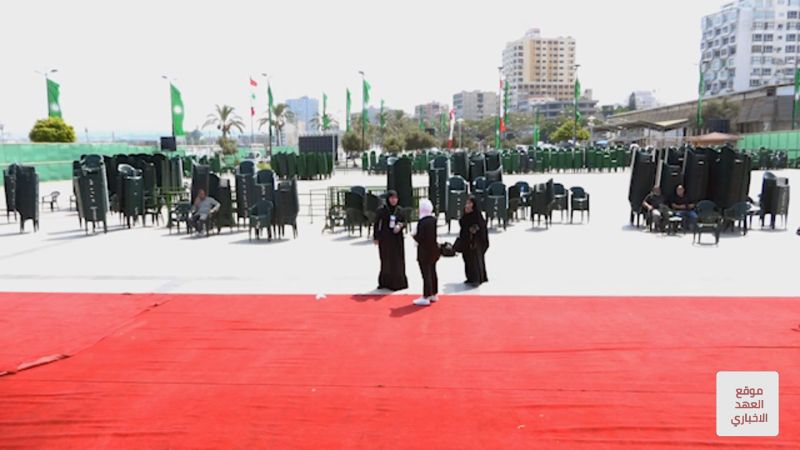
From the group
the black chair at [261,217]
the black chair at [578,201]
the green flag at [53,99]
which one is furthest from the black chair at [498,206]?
the green flag at [53,99]

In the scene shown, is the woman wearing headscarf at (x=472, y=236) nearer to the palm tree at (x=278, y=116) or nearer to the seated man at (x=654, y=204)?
the seated man at (x=654, y=204)

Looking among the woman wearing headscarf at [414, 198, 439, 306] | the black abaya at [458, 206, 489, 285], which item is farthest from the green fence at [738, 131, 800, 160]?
the woman wearing headscarf at [414, 198, 439, 306]

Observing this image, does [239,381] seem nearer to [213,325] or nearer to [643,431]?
[213,325]

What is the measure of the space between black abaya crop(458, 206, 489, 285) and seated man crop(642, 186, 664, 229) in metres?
8.02

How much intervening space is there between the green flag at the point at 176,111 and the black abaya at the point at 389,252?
94.6 feet

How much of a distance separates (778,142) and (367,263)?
58114 millimetres

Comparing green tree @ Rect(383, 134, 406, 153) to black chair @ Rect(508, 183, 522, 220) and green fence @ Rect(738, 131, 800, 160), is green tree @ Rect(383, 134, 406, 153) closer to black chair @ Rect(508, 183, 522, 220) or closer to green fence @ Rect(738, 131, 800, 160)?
green fence @ Rect(738, 131, 800, 160)

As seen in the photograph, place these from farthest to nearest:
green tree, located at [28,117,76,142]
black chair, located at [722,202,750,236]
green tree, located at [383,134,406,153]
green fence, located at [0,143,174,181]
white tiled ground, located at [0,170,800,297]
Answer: green tree, located at [383,134,406,153] → green tree, located at [28,117,76,142] → green fence, located at [0,143,174,181] → black chair, located at [722,202,750,236] → white tiled ground, located at [0,170,800,297]

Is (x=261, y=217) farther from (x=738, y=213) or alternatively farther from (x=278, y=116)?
(x=278, y=116)

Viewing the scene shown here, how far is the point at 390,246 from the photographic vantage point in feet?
36.6

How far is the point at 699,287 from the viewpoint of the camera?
37.0 ft

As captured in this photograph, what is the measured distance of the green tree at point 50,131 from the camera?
160 ft

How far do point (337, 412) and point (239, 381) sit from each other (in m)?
1.40

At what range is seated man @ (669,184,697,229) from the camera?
17.3 metres
